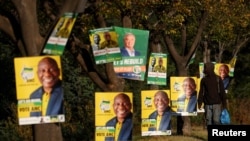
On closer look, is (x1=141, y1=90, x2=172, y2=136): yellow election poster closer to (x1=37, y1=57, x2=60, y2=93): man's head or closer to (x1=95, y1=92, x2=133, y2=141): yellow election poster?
(x1=95, y1=92, x2=133, y2=141): yellow election poster

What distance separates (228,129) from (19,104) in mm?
3765

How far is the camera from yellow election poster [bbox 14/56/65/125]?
12.3 m

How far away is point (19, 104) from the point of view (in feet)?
40.4

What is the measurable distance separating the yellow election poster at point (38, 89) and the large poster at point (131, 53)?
4.09 m

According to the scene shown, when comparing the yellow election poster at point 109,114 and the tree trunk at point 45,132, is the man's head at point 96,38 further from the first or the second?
the tree trunk at point 45,132

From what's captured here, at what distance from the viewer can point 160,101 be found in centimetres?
1984

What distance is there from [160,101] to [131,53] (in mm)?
3445

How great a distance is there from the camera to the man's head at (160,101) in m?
19.7

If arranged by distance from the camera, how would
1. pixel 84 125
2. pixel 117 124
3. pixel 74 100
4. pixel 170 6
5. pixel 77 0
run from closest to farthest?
pixel 77 0, pixel 117 124, pixel 170 6, pixel 84 125, pixel 74 100

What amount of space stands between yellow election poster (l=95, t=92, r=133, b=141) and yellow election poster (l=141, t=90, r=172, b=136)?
4007mm

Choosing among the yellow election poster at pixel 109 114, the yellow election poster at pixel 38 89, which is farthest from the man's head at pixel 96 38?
the yellow election poster at pixel 38 89

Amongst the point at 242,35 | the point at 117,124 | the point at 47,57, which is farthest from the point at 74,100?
the point at 47,57

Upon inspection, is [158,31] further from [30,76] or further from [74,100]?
[74,100]

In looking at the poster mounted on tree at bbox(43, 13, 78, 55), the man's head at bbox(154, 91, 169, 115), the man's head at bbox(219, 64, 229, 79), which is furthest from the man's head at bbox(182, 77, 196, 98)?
the poster mounted on tree at bbox(43, 13, 78, 55)
